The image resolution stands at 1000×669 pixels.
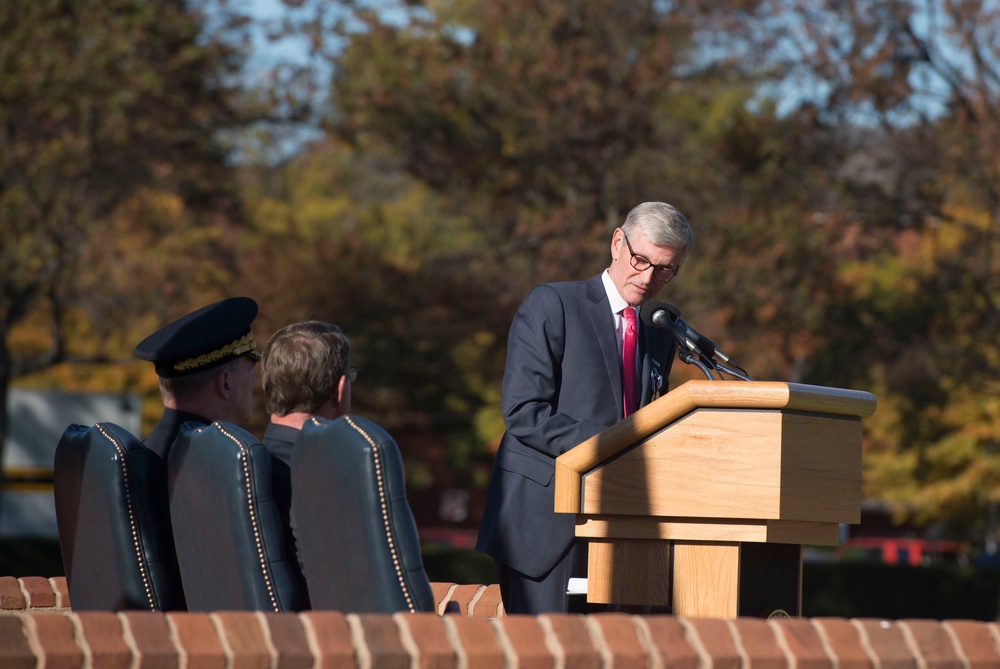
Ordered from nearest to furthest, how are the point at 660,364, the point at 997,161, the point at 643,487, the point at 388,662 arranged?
1. the point at 388,662
2. the point at 643,487
3. the point at 660,364
4. the point at 997,161

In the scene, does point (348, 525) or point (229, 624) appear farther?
point (348, 525)

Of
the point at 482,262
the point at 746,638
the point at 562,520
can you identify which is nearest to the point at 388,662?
the point at 746,638

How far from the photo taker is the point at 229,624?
2.79 meters

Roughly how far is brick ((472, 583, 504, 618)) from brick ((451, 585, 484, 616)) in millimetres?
41

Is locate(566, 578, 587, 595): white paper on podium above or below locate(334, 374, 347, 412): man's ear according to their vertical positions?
below

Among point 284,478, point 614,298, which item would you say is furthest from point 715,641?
point 614,298

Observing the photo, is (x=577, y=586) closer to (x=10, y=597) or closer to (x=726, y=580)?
(x=726, y=580)

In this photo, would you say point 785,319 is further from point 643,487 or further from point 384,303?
point 643,487

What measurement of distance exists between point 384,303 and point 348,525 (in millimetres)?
22901

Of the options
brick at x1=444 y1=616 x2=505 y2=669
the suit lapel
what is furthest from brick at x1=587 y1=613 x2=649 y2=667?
the suit lapel

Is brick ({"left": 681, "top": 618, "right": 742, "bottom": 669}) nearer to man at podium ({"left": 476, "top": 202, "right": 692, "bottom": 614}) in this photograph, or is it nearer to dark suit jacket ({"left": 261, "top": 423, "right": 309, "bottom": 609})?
dark suit jacket ({"left": 261, "top": 423, "right": 309, "bottom": 609})

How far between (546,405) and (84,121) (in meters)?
15.3

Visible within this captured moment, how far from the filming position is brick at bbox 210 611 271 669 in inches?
107

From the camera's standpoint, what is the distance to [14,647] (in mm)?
2660
